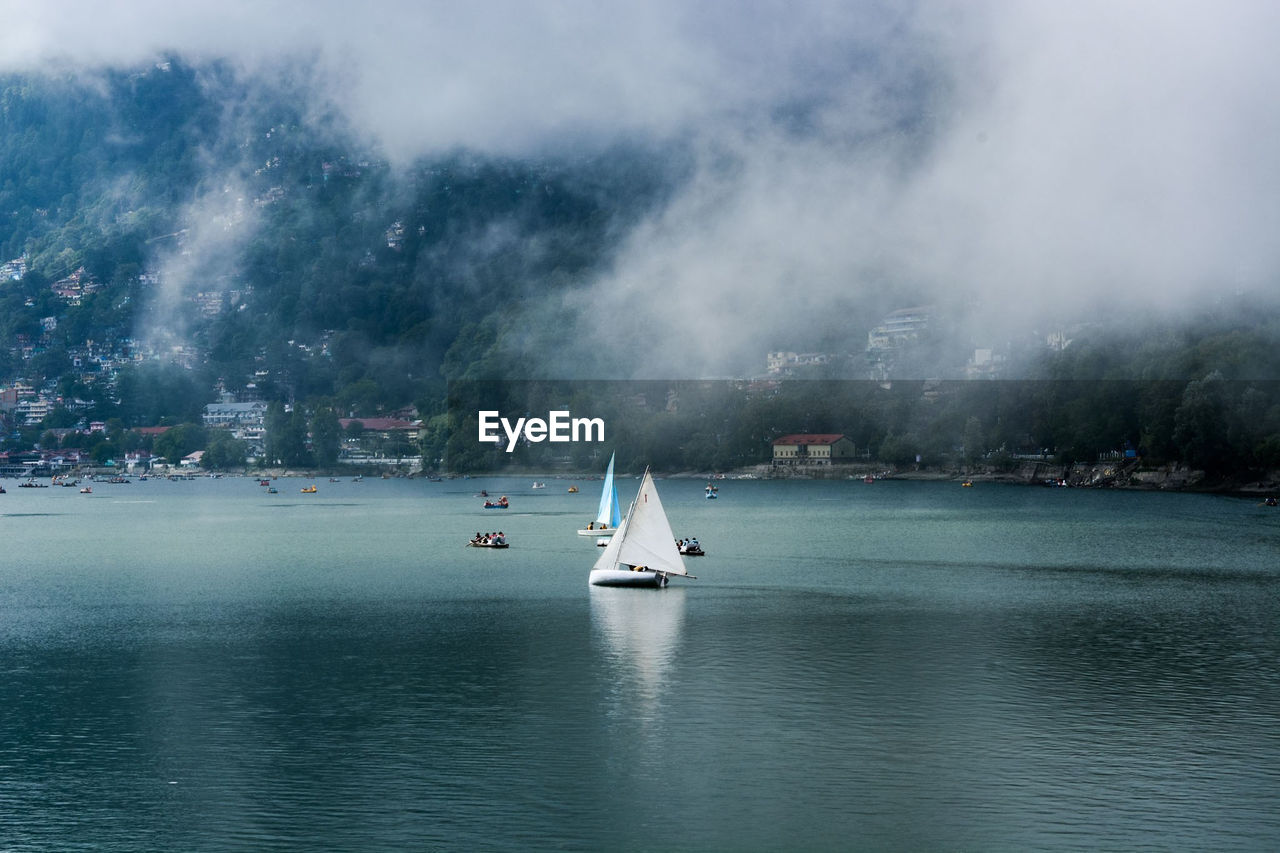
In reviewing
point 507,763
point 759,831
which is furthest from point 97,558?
point 759,831

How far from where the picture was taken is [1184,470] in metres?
185

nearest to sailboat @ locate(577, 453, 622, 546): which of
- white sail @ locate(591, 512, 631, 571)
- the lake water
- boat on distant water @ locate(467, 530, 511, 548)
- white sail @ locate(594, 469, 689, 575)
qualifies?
boat on distant water @ locate(467, 530, 511, 548)

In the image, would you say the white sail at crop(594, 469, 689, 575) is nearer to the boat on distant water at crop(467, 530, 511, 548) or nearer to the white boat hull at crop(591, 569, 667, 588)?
the white boat hull at crop(591, 569, 667, 588)

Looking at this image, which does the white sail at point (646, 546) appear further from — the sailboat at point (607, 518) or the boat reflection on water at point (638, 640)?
the sailboat at point (607, 518)

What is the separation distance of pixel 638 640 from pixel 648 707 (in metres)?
13.6

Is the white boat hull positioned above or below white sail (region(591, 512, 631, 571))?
below

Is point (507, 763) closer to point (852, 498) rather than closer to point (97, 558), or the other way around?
point (97, 558)

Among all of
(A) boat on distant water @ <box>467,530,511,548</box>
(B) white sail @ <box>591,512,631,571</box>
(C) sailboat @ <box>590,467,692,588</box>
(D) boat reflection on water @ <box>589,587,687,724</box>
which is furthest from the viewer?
(A) boat on distant water @ <box>467,530,511,548</box>

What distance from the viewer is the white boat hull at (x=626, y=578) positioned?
7294 centimetres

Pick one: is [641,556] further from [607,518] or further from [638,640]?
[607,518]

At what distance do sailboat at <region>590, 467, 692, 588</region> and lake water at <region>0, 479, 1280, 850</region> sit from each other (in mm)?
1374

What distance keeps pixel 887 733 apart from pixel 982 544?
229 ft

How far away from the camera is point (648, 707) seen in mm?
42750

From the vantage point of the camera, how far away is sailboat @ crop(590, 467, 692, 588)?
72875 millimetres
